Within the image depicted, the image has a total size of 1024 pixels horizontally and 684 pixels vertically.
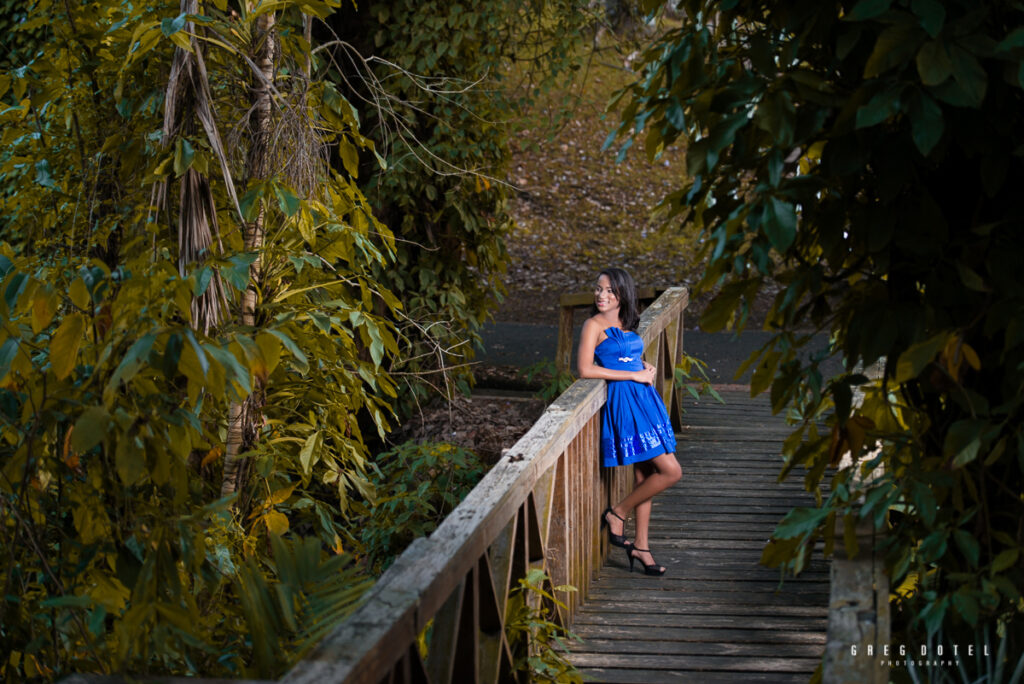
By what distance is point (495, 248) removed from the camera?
8836mm

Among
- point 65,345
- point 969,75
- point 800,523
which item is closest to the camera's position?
point 969,75

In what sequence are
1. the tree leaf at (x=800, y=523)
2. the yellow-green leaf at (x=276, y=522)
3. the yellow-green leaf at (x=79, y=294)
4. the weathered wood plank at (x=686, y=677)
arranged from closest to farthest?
the tree leaf at (x=800, y=523) < the yellow-green leaf at (x=79, y=294) < the yellow-green leaf at (x=276, y=522) < the weathered wood plank at (x=686, y=677)

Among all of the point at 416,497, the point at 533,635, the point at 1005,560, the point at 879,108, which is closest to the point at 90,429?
the point at 879,108

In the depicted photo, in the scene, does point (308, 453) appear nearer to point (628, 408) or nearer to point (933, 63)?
point (628, 408)

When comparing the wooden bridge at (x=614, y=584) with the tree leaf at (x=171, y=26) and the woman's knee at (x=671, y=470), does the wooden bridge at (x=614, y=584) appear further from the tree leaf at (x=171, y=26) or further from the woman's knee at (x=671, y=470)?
the tree leaf at (x=171, y=26)

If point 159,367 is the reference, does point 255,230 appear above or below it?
above

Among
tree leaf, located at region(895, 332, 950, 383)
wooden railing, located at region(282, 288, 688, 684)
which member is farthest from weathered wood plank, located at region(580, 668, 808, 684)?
tree leaf, located at region(895, 332, 950, 383)

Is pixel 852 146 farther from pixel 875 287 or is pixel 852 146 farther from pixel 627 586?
pixel 627 586

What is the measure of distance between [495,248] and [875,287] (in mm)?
6330

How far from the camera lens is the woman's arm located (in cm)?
538

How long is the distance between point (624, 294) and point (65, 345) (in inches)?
133

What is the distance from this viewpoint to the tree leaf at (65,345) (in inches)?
105

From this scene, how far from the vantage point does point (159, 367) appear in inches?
92.4

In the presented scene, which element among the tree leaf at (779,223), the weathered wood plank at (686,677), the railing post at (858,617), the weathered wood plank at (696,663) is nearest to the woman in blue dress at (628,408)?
the weathered wood plank at (696,663)
